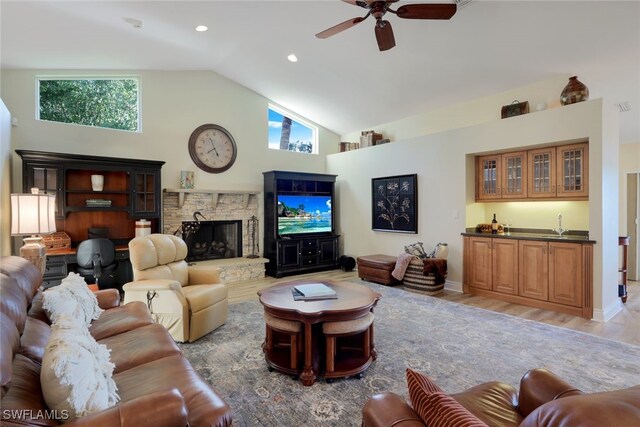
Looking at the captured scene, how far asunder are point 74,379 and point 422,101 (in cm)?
567

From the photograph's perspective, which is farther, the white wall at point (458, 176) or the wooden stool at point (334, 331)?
the white wall at point (458, 176)

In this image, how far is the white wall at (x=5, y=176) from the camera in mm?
3572

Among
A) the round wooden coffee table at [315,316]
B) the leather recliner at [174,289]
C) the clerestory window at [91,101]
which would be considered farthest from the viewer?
the clerestory window at [91,101]

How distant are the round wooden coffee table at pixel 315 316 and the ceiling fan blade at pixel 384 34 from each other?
7.93 ft

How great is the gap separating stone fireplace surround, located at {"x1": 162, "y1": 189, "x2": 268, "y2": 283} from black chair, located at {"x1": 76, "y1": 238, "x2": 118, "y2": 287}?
4.23 feet

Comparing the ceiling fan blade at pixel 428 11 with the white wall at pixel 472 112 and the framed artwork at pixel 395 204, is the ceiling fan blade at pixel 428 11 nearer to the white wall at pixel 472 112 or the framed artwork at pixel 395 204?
the white wall at pixel 472 112

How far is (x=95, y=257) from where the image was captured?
3934 millimetres

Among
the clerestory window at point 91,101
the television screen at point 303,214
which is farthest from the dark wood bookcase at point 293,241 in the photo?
the clerestory window at point 91,101

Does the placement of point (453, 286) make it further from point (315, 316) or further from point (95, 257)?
point (95, 257)

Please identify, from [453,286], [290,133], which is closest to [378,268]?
[453,286]

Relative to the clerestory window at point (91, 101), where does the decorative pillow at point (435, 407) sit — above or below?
below

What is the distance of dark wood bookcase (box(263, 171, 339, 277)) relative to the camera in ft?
19.9

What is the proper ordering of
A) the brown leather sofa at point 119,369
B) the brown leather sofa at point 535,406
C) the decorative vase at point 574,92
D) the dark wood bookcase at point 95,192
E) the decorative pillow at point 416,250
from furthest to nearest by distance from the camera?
1. the decorative pillow at point 416,250
2. the dark wood bookcase at point 95,192
3. the decorative vase at point 574,92
4. the brown leather sofa at point 119,369
5. the brown leather sofa at point 535,406

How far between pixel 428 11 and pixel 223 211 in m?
4.67
